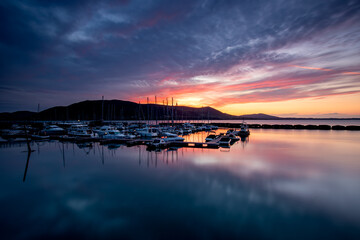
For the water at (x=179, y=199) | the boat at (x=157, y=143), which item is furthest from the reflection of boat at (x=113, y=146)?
the water at (x=179, y=199)

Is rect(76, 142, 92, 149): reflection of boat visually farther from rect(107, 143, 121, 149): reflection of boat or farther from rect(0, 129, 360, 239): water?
rect(0, 129, 360, 239): water

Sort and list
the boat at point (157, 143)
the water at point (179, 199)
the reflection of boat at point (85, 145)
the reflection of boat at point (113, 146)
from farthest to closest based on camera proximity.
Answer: the reflection of boat at point (85, 145) → the reflection of boat at point (113, 146) → the boat at point (157, 143) → the water at point (179, 199)

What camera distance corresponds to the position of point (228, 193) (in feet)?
47.4

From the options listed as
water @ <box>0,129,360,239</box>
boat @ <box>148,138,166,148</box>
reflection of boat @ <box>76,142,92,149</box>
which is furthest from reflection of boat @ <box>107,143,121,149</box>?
water @ <box>0,129,360,239</box>

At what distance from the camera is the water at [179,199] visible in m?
9.73

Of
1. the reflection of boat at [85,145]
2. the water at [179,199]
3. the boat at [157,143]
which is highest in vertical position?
the boat at [157,143]

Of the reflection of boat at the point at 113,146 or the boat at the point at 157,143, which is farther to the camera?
the reflection of boat at the point at 113,146

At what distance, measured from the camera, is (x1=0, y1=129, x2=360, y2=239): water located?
9.73 meters

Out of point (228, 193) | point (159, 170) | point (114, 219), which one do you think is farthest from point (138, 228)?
point (159, 170)

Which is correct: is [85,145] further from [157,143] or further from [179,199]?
[179,199]

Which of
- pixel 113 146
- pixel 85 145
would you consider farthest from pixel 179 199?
pixel 85 145

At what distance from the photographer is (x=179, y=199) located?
13.4 meters

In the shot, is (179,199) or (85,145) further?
(85,145)

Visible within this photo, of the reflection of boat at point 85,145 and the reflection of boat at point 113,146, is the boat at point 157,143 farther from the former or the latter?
the reflection of boat at point 85,145
